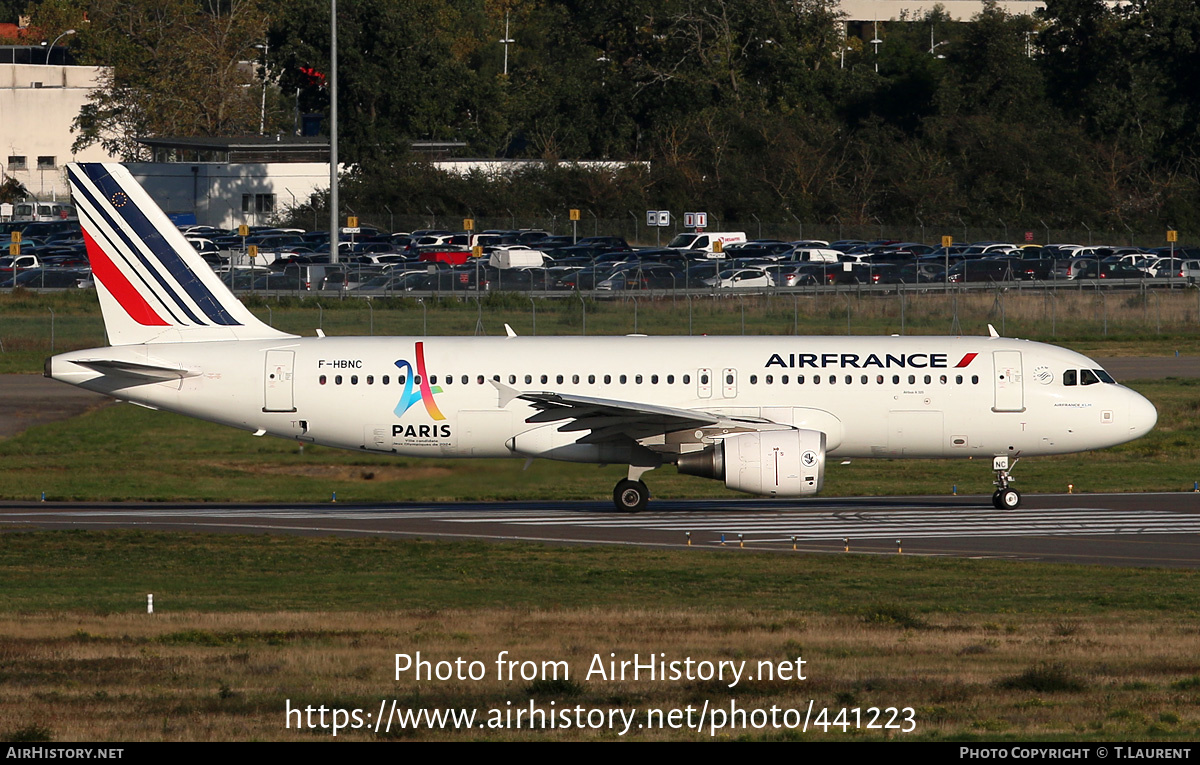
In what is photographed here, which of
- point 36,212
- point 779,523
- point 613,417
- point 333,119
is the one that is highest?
point 333,119

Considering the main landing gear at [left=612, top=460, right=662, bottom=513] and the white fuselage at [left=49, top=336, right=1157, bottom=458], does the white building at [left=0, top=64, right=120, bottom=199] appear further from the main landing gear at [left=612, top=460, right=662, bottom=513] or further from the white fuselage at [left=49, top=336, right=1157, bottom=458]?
the main landing gear at [left=612, top=460, right=662, bottom=513]

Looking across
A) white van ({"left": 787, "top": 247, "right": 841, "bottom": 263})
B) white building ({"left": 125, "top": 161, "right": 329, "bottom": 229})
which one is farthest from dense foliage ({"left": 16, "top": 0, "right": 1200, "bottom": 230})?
white van ({"left": 787, "top": 247, "right": 841, "bottom": 263})

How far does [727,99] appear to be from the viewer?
146 m

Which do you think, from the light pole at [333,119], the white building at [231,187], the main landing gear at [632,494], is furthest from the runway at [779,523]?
the white building at [231,187]

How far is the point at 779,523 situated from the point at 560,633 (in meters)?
14.5

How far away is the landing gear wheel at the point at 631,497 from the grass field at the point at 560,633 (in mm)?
5538

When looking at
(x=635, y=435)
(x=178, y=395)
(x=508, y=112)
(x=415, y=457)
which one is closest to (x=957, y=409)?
(x=635, y=435)

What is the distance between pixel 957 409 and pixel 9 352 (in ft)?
143

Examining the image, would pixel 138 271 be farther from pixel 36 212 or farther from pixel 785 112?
pixel 785 112

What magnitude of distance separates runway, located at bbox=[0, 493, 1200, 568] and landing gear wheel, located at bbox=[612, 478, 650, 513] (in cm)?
36

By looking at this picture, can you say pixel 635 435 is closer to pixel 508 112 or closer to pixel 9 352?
pixel 9 352

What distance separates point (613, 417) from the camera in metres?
36.0

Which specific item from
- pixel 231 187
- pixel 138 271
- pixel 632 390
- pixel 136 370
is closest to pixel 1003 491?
pixel 632 390

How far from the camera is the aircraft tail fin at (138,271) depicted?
3700 centimetres
